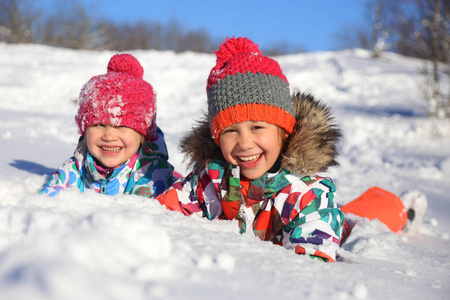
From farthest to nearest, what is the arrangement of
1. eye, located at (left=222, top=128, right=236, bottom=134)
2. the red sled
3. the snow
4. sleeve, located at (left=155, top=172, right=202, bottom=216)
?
the red sled < sleeve, located at (left=155, top=172, right=202, bottom=216) < eye, located at (left=222, top=128, right=236, bottom=134) < the snow

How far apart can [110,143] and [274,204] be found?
1116mm

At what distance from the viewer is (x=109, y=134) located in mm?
2512

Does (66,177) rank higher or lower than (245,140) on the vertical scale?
lower

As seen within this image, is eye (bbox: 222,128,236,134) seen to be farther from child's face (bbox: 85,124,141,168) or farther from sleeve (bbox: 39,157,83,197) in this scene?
sleeve (bbox: 39,157,83,197)

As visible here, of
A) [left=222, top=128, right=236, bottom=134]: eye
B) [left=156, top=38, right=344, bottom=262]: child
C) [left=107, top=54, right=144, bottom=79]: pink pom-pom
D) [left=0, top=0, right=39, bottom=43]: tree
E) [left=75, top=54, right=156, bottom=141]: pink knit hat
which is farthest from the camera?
[left=0, top=0, right=39, bottom=43]: tree

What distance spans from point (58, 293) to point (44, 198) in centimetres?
59

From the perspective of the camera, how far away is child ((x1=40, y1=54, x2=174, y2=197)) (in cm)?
249

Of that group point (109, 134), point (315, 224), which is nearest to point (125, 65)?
point (109, 134)

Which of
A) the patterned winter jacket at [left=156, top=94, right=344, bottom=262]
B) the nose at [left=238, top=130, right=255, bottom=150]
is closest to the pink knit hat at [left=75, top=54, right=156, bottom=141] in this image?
the patterned winter jacket at [left=156, top=94, right=344, bottom=262]

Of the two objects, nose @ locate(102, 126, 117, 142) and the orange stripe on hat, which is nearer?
the orange stripe on hat

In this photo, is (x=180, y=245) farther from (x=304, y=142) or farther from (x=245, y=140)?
(x=304, y=142)

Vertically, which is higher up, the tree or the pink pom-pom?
the tree

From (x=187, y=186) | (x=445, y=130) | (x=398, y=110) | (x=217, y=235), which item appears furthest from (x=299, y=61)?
(x=217, y=235)

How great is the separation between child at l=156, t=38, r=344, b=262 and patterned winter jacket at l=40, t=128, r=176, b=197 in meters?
0.44
